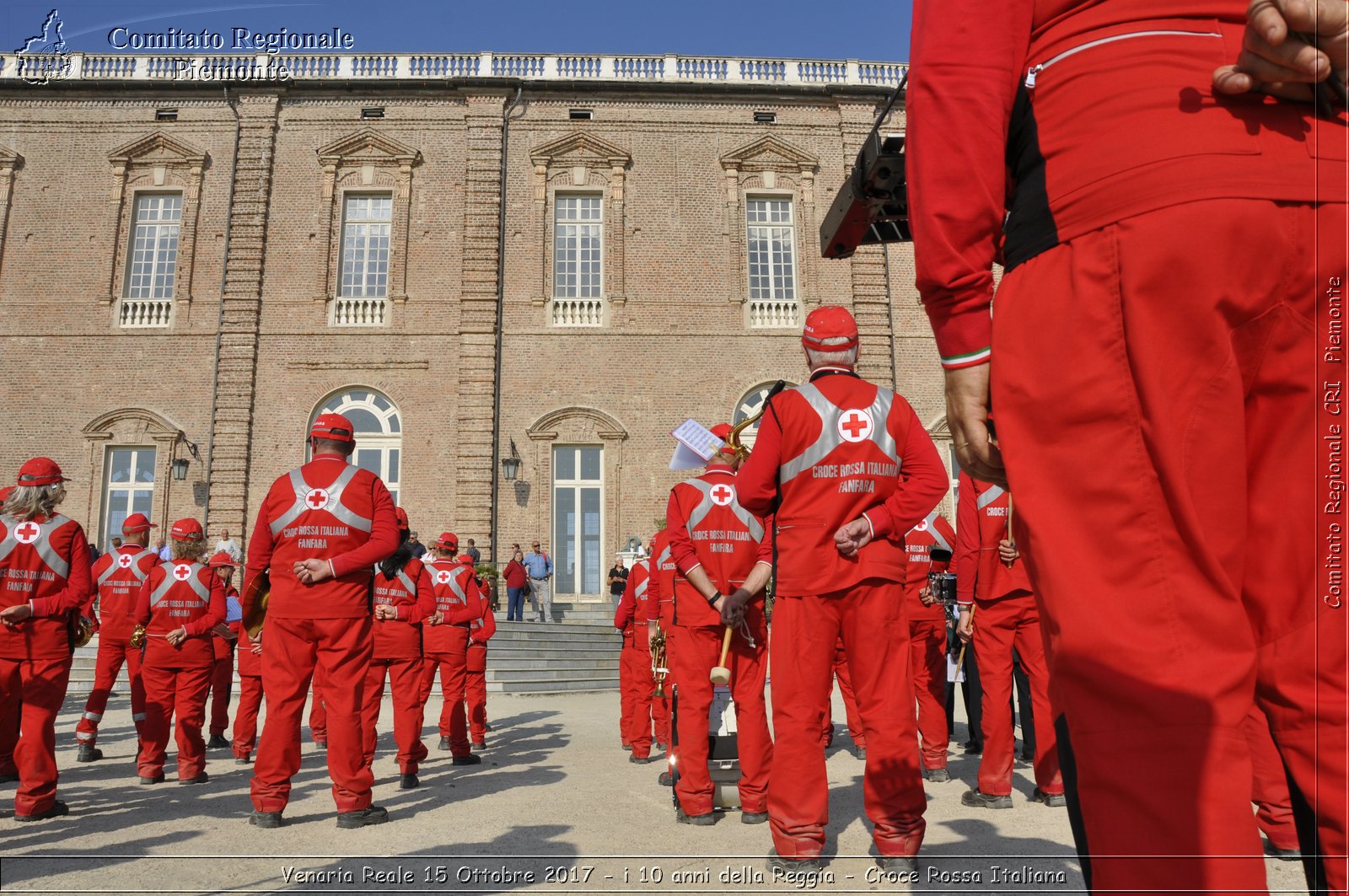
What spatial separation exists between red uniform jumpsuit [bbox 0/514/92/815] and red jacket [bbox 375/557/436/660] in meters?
2.13

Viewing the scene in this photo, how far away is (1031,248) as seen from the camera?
1789mm

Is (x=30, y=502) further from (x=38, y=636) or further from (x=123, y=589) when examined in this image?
(x=123, y=589)

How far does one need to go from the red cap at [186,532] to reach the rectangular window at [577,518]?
14002 mm

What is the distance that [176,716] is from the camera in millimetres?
7734

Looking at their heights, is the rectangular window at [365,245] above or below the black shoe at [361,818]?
above

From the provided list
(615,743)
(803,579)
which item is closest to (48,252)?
(615,743)

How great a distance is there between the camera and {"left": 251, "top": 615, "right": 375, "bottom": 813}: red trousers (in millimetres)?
5641

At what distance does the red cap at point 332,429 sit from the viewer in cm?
628

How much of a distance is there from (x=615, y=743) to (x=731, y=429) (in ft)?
15.0

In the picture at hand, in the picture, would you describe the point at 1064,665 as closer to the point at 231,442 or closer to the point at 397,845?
the point at 397,845

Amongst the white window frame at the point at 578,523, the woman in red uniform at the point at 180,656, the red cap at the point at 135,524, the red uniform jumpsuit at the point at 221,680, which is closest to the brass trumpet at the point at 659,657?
the woman in red uniform at the point at 180,656

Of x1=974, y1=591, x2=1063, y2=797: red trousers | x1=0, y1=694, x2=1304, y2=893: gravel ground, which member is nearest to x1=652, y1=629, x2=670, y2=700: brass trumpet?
x1=0, y1=694, x2=1304, y2=893: gravel ground

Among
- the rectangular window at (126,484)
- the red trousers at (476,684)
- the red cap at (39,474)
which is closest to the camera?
the red cap at (39,474)

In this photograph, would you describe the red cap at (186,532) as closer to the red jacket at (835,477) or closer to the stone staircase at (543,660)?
the red jacket at (835,477)
